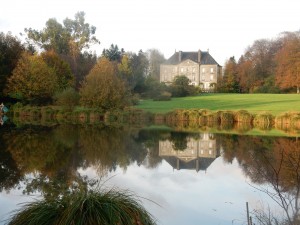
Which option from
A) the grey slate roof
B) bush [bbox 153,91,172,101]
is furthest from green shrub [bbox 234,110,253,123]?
the grey slate roof

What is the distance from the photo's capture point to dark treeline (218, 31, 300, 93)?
5553 centimetres

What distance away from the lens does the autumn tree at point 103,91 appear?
35469mm

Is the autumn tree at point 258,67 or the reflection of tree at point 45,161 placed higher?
the autumn tree at point 258,67

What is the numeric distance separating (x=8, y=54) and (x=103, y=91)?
48.6 ft

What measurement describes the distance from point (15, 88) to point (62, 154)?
28.5 m

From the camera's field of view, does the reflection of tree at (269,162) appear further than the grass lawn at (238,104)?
No

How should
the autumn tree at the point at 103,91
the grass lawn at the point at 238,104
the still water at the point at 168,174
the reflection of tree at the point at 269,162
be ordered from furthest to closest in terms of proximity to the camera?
the grass lawn at the point at 238,104, the autumn tree at the point at 103,91, the reflection of tree at the point at 269,162, the still water at the point at 168,174

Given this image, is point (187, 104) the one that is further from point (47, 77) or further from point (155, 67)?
point (155, 67)

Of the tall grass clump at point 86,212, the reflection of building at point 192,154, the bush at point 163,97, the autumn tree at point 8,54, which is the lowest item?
the reflection of building at point 192,154

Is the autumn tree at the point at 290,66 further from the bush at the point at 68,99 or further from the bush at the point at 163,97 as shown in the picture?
the bush at the point at 68,99

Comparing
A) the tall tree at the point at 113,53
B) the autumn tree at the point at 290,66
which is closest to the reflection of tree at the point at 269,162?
the autumn tree at the point at 290,66

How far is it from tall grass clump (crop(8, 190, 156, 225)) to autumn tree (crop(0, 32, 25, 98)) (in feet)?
130

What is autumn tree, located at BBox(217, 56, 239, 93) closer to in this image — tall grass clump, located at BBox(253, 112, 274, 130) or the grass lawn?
the grass lawn

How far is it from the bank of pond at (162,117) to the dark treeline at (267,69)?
77.6ft
